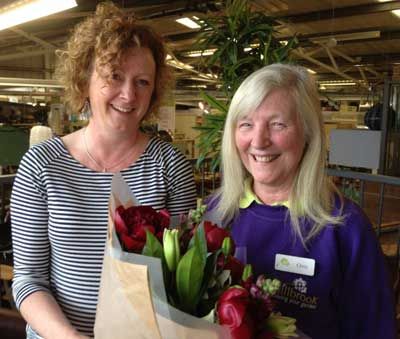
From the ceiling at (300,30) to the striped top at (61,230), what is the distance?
964mm

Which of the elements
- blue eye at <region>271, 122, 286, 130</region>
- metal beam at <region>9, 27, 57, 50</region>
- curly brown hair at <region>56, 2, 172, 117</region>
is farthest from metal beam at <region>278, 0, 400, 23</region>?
blue eye at <region>271, 122, 286, 130</region>

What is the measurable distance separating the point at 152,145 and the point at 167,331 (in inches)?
26.5

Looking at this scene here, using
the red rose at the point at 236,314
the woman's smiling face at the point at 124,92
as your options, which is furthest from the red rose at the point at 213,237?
the woman's smiling face at the point at 124,92

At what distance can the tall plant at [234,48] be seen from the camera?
2945 millimetres

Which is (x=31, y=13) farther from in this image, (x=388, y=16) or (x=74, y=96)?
(x=388, y=16)

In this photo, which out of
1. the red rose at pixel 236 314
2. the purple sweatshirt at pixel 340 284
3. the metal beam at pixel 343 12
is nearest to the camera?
the red rose at pixel 236 314

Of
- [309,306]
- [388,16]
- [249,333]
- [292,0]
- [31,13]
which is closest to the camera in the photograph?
[249,333]

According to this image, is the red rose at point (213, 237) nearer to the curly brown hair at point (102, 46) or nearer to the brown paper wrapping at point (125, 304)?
the brown paper wrapping at point (125, 304)

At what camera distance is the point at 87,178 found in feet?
3.75

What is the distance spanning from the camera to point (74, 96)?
1225 mm

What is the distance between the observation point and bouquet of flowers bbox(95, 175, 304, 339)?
2.08 ft

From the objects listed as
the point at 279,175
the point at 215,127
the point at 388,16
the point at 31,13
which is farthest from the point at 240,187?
the point at 388,16

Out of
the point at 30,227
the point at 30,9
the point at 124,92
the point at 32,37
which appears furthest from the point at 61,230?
the point at 32,37

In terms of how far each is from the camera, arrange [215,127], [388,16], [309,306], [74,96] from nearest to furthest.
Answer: [309,306], [74,96], [215,127], [388,16]
